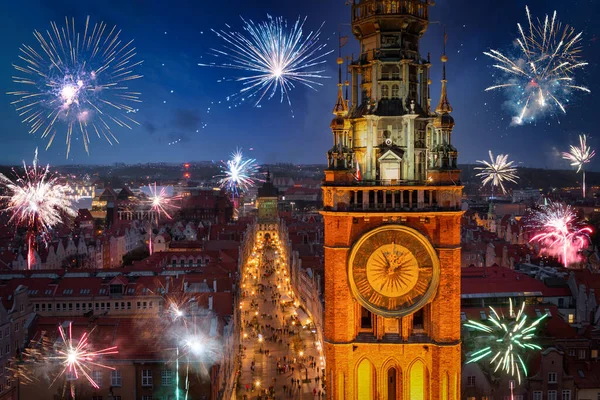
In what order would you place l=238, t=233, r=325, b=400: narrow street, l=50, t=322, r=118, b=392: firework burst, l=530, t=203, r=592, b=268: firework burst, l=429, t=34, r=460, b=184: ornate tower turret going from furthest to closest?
l=530, t=203, r=592, b=268: firework burst, l=238, t=233, r=325, b=400: narrow street, l=50, t=322, r=118, b=392: firework burst, l=429, t=34, r=460, b=184: ornate tower turret

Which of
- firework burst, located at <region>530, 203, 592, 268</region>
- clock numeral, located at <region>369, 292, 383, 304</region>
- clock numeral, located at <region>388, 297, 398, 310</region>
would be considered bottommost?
clock numeral, located at <region>388, 297, 398, 310</region>

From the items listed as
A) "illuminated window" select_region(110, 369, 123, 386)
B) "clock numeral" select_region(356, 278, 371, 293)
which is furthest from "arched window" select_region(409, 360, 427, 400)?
"illuminated window" select_region(110, 369, 123, 386)

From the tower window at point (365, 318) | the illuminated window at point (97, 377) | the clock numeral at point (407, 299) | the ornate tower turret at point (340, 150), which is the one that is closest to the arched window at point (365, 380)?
the tower window at point (365, 318)

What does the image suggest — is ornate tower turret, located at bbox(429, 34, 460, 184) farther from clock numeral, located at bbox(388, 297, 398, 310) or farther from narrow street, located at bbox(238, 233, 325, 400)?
narrow street, located at bbox(238, 233, 325, 400)

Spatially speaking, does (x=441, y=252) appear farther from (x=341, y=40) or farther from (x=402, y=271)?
(x=341, y=40)

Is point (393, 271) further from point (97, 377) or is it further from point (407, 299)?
point (97, 377)

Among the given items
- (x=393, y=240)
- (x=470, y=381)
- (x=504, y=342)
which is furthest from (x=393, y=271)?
(x=470, y=381)
